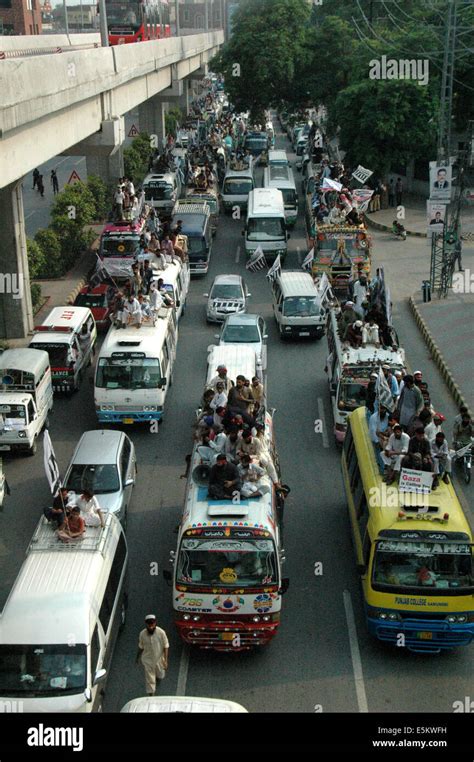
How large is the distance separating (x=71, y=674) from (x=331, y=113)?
137 ft

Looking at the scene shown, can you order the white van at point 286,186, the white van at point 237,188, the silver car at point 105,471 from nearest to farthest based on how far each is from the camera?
the silver car at point 105,471 < the white van at point 286,186 < the white van at point 237,188

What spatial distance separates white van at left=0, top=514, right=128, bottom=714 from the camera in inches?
450

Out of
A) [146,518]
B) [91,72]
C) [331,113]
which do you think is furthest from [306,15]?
[146,518]

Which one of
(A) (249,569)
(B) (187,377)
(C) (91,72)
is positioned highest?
(C) (91,72)

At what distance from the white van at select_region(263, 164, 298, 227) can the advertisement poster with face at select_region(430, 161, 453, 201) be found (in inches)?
499

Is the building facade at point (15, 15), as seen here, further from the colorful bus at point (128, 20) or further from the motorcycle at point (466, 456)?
the motorcycle at point (466, 456)

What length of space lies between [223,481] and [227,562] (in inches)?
52.6

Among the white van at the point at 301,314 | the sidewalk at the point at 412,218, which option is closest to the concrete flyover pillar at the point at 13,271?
the white van at the point at 301,314

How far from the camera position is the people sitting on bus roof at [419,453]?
14.2 meters

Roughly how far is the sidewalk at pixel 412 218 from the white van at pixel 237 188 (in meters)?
5.56

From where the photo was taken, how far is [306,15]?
54469 millimetres

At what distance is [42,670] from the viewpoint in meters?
11.5

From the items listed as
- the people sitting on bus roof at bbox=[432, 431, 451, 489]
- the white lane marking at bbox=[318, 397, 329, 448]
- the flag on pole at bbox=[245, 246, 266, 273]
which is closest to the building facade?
the flag on pole at bbox=[245, 246, 266, 273]

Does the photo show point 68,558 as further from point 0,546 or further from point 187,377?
point 187,377
